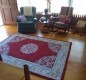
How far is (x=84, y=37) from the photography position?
13.8ft

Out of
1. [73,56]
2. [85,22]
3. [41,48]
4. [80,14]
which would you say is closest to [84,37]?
[85,22]

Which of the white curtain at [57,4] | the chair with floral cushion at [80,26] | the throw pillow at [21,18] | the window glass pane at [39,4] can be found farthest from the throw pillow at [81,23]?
the throw pillow at [21,18]

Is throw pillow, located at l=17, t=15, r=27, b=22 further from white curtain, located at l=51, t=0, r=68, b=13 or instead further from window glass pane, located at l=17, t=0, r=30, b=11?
white curtain, located at l=51, t=0, r=68, b=13

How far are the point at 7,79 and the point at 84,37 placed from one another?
344 cm

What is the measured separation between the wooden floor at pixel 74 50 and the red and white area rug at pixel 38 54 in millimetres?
153

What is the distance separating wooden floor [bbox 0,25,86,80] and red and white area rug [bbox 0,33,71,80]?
153 millimetres

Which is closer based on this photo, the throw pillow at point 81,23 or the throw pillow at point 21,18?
the throw pillow at point 81,23

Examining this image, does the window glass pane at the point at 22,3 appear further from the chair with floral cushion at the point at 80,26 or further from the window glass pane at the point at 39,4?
the chair with floral cushion at the point at 80,26

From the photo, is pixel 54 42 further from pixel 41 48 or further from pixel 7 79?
pixel 7 79

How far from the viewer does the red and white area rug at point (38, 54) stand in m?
2.70

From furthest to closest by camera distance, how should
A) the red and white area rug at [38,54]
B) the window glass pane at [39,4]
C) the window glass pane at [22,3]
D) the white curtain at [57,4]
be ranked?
the window glass pane at [22,3]
the window glass pane at [39,4]
the white curtain at [57,4]
the red and white area rug at [38,54]

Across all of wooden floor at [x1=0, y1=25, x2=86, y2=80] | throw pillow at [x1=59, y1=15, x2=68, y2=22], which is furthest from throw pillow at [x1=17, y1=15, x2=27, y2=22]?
throw pillow at [x1=59, y1=15, x2=68, y2=22]

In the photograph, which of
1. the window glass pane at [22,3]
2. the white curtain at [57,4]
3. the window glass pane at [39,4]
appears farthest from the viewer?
the window glass pane at [22,3]

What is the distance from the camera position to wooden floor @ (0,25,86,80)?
2.57 meters
